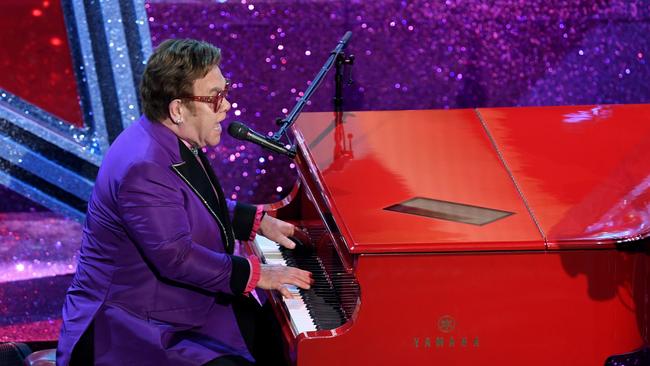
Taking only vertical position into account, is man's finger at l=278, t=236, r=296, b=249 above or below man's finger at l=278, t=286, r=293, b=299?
below

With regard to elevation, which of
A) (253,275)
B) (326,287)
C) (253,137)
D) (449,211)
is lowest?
(326,287)

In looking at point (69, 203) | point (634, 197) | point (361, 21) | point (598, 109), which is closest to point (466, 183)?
point (634, 197)

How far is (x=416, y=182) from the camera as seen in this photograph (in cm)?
304

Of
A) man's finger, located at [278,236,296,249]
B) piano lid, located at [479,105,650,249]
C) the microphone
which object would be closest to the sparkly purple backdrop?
piano lid, located at [479,105,650,249]

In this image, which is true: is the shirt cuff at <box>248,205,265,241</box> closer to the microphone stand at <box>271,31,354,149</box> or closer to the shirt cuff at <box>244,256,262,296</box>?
the microphone stand at <box>271,31,354,149</box>

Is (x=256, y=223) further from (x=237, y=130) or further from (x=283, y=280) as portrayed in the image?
(x=237, y=130)

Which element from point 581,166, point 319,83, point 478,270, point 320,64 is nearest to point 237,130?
point 319,83

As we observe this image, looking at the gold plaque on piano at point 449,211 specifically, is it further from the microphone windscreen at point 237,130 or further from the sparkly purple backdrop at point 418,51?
the sparkly purple backdrop at point 418,51

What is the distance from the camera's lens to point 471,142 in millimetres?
3309

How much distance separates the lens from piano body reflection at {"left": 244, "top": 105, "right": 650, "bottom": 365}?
2615mm

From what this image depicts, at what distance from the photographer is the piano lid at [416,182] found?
2.63m

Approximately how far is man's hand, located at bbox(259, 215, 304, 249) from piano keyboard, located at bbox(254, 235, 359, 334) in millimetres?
95

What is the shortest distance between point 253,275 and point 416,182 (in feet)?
2.01

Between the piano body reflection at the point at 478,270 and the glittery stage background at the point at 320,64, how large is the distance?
1.44 meters
